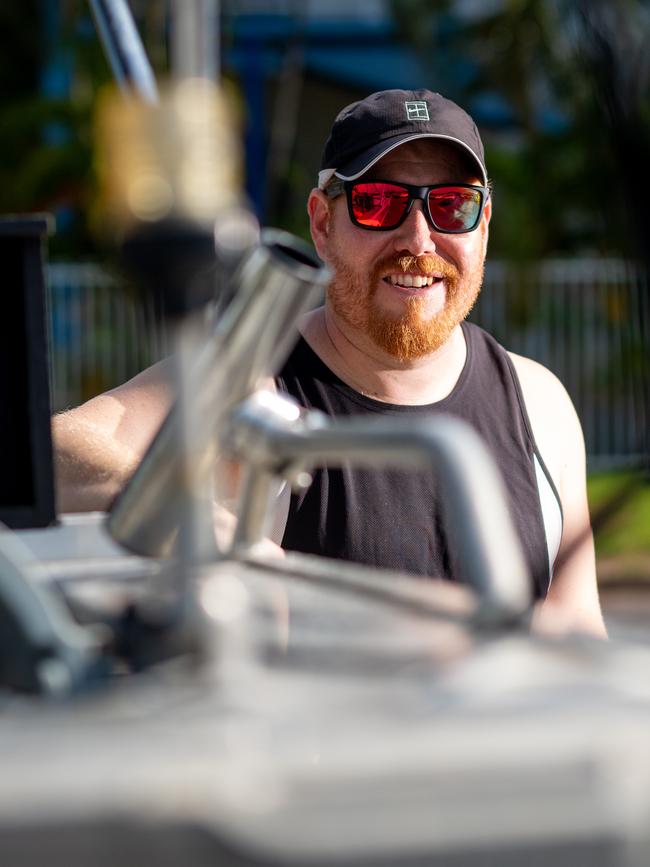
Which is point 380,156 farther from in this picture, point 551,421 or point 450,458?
point 450,458

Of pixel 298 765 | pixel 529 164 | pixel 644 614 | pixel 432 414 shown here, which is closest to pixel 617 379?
pixel 529 164

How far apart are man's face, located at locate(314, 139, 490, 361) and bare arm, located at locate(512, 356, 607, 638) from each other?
20 cm

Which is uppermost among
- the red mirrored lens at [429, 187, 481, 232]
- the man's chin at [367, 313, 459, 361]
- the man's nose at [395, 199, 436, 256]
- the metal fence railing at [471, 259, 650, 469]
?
the red mirrored lens at [429, 187, 481, 232]

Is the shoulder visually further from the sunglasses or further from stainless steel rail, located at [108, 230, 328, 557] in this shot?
stainless steel rail, located at [108, 230, 328, 557]

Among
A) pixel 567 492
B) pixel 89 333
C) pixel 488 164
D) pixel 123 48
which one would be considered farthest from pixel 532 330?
pixel 123 48

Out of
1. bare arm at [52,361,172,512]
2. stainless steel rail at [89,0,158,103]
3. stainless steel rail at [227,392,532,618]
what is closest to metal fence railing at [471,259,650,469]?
bare arm at [52,361,172,512]

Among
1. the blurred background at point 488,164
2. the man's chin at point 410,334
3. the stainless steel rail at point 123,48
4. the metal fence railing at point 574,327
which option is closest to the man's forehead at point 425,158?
the man's chin at point 410,334

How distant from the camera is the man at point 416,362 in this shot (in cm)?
248

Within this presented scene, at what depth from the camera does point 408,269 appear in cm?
268

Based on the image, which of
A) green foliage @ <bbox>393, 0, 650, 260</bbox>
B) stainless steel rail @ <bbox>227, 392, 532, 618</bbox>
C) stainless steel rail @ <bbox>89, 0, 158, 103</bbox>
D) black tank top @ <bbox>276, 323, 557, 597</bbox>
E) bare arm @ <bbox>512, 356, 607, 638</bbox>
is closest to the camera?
stainless steel rail @ <bbox>227, 392, 532, 618</bbox>

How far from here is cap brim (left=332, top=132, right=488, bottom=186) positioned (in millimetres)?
2619

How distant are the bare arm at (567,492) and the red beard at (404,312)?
0.18 metres

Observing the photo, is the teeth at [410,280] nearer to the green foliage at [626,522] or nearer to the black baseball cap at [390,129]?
the black baseball cap at [390,129]

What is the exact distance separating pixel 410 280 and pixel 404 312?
2.2 inches
